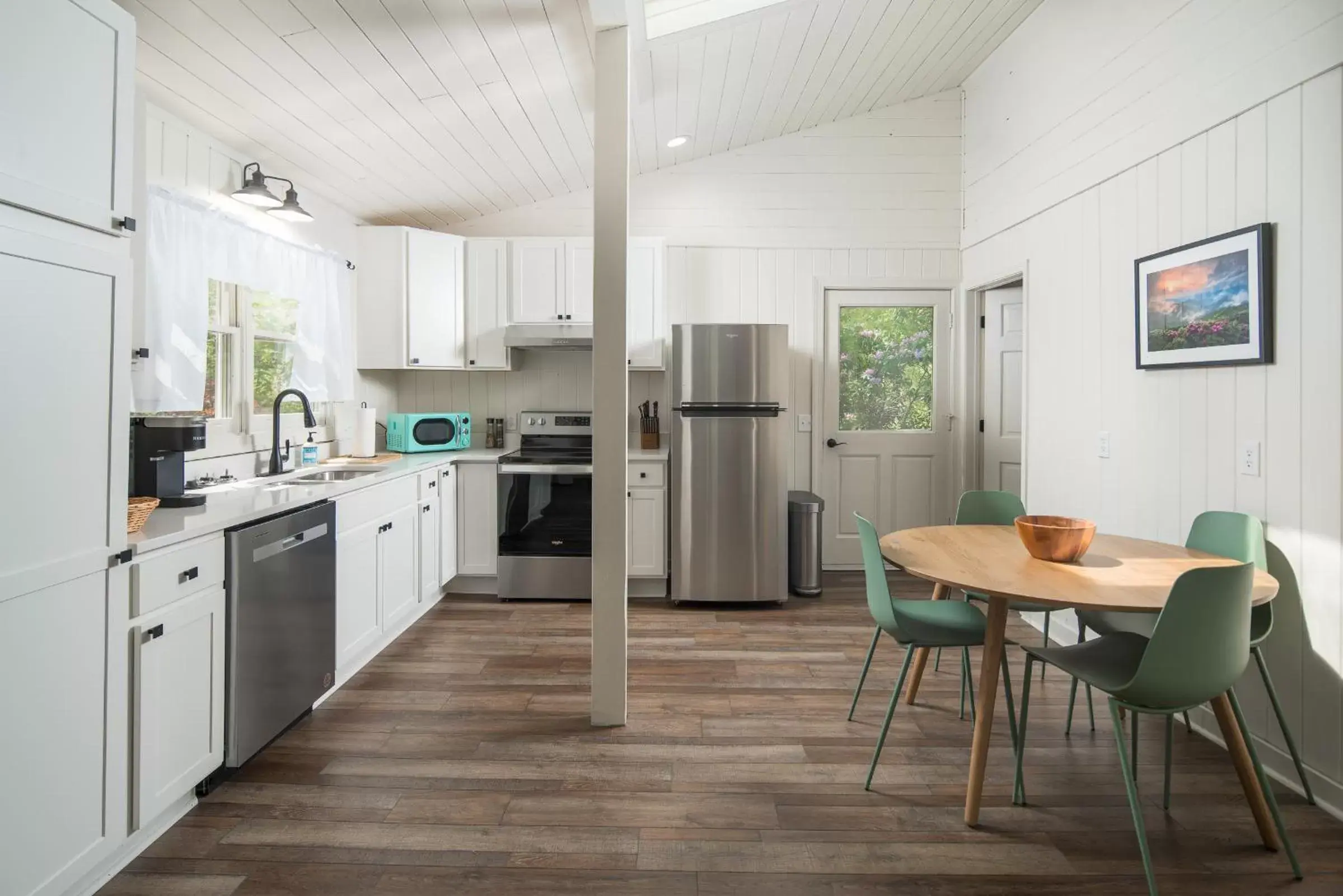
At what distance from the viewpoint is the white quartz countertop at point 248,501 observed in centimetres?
197

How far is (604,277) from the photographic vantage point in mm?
2658

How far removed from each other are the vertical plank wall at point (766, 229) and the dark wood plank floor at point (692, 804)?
2304mm

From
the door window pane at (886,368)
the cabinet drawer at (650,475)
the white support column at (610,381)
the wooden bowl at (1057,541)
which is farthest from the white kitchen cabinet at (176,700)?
the door window pane at (886,368)

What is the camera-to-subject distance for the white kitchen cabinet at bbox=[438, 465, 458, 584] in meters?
4.16

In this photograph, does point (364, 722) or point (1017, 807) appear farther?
point (364, 722)

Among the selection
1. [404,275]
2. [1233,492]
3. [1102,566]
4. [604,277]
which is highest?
[404,275]

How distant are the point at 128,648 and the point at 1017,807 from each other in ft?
8.10

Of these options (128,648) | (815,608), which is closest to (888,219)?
(815,608)

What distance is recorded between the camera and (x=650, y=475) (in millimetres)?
4453

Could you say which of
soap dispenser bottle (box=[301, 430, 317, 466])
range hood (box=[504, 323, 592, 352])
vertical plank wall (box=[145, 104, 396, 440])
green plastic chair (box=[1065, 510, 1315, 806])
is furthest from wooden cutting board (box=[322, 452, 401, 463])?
green plastic chair (box=[1065, 510, 1315, 806])

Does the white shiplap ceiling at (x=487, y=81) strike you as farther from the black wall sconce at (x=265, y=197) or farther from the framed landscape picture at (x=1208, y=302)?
the framed landscape picture at (x=1208, y=302)

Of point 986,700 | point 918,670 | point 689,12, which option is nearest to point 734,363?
point 689,12

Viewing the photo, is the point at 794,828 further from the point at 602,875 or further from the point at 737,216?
the point at 737,216

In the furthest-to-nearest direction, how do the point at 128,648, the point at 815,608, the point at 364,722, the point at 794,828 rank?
the point at 815,608
the point at 364,722
the point at 794,828
the point at 128,648
